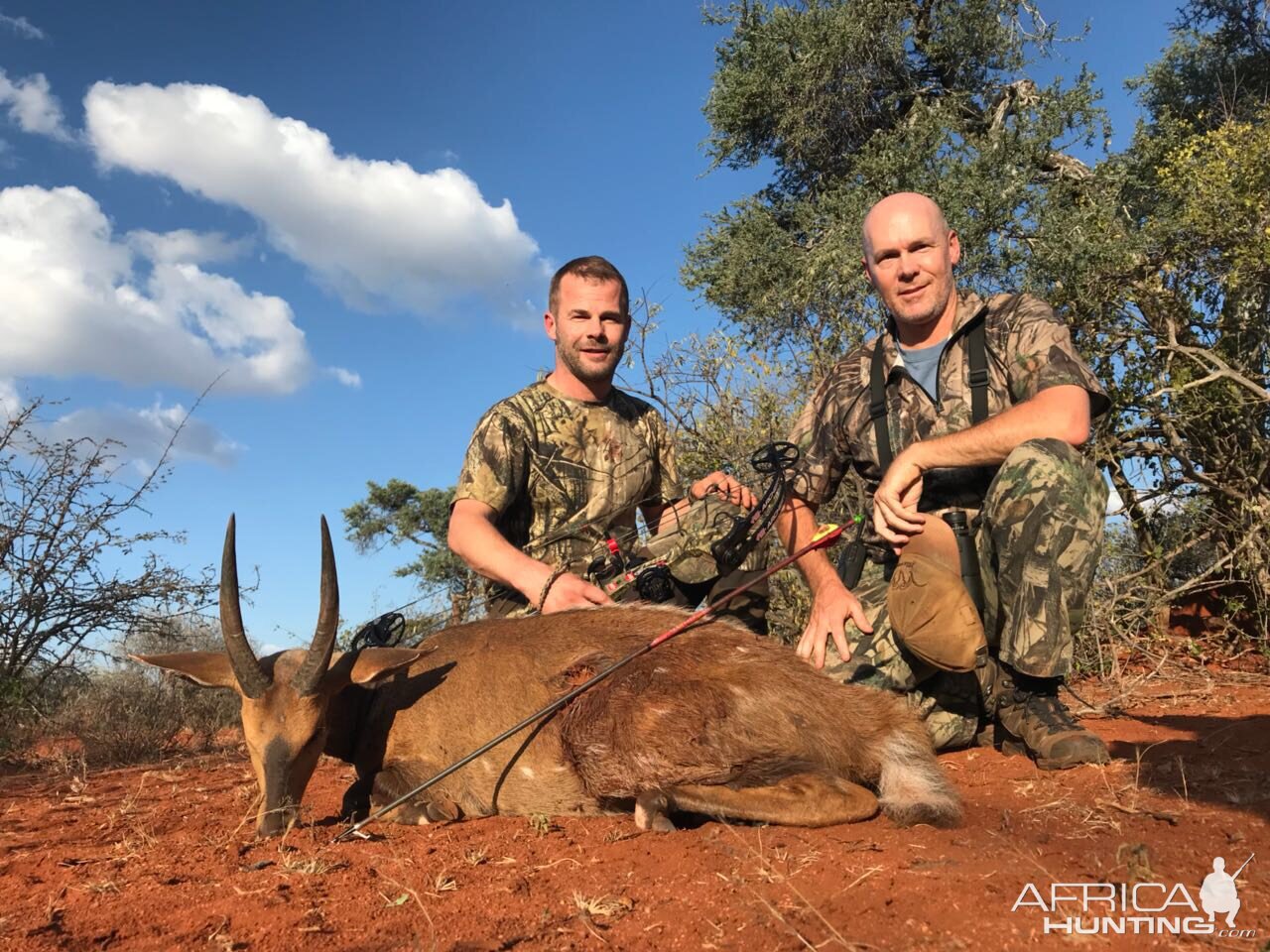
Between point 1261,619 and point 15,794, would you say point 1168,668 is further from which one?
point 15,794

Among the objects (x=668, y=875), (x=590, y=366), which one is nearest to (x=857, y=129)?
(x=590, y=366)

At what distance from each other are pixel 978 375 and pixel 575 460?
2364 millimetres

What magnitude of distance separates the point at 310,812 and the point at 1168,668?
6.19 m

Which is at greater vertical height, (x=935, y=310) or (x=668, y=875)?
(x=935, y=310)

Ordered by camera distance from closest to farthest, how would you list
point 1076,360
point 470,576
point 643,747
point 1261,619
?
1. point 643,747
2. point 1076,360
3. point 1261,619
4. point 470,576

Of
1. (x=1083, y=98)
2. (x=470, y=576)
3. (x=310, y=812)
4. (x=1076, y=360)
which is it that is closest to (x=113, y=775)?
(x=310, y=812)

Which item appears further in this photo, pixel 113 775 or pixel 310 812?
pixel 113 775

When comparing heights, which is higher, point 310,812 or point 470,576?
point 470,576

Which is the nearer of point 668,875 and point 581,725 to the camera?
point 668,875

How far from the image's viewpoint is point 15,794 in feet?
18.0

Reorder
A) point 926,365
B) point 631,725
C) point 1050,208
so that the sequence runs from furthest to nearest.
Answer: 1. point 1050,208
2. point 926,365
3. point 631,725

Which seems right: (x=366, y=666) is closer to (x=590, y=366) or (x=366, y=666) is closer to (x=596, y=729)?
(x=596, y=729)

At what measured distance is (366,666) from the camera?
4.30 metres

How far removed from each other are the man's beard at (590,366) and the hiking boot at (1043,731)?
294 cm
